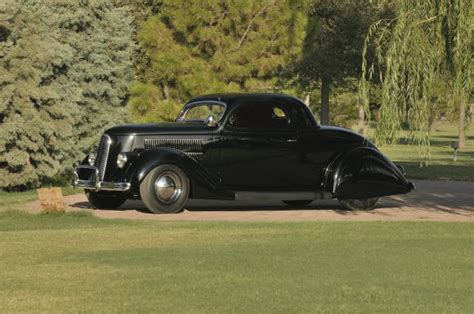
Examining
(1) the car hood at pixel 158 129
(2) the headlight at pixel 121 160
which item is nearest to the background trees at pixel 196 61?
(1) the car hood at pixel 158 129

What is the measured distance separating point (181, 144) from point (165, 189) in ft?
2.64

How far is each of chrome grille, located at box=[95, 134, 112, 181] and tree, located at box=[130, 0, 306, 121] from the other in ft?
99.8

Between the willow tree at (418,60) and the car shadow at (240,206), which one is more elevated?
the willow tree at (418,60)

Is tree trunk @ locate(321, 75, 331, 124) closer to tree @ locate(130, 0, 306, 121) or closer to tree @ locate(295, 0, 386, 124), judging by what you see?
tree @ locate(295, 0, 386, 124)

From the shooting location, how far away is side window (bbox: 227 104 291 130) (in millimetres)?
20750

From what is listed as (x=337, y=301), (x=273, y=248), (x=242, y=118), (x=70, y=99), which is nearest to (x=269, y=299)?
(x=337, y=301)

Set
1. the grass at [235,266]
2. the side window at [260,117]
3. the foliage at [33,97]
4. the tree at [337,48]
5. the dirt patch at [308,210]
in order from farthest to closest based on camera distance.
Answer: the tree at [337,48], the foliage at [33,97], the side window at [260,117], the dirt patch at [308,210], the grass at [235,266]

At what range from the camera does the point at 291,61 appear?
54.6m

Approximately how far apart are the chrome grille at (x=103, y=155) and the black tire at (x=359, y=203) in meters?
4.22

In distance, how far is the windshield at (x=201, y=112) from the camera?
20922 millimetres

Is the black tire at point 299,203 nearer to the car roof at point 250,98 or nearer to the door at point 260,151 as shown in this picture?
the door at point 260,151

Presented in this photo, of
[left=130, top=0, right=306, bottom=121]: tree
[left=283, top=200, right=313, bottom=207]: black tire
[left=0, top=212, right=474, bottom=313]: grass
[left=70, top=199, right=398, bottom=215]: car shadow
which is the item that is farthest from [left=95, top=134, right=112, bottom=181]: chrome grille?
[left=130, top=0, right=306, bottom=121]: tree

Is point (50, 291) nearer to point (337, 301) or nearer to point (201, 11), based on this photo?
point (337, 301)

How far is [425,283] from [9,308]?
13.3ft
